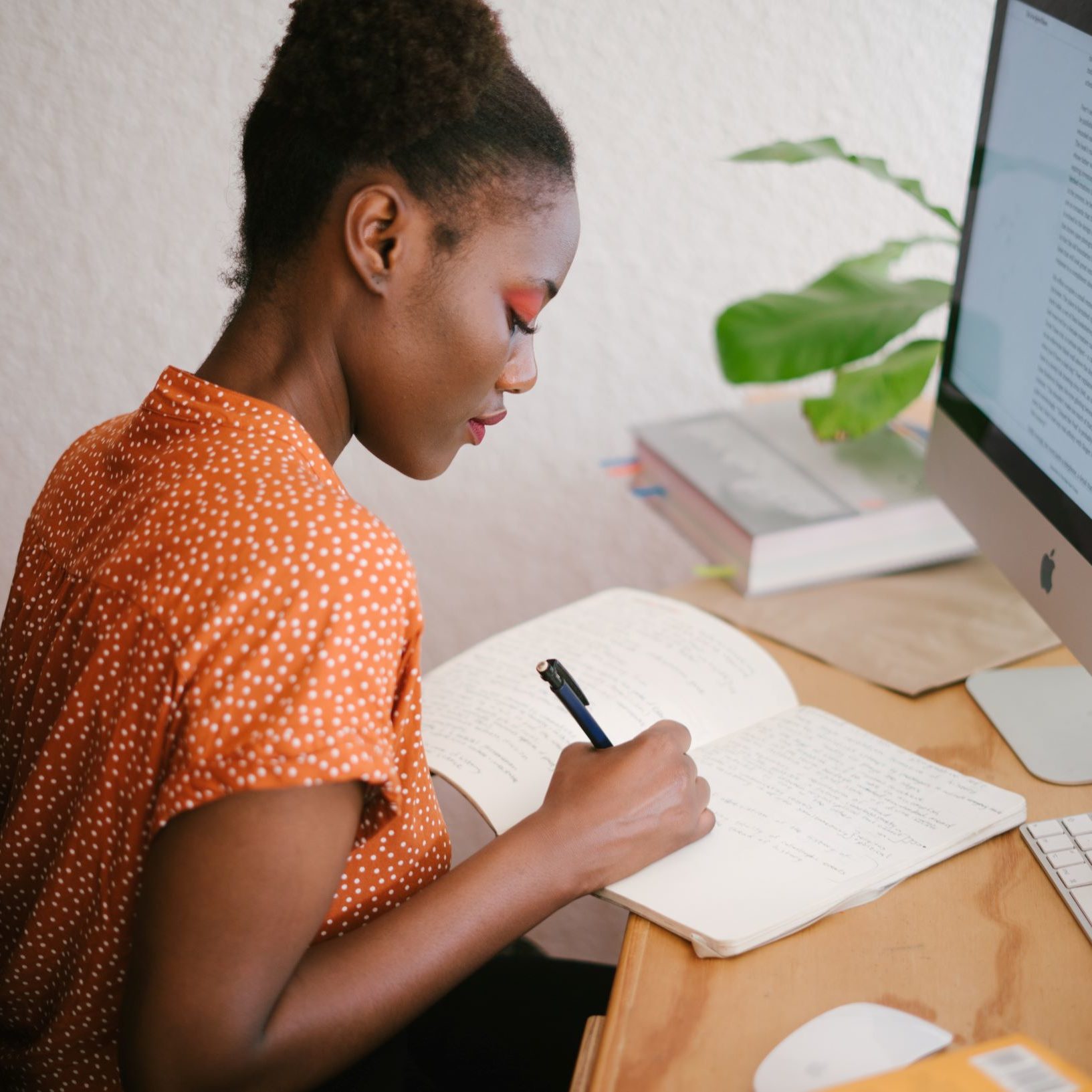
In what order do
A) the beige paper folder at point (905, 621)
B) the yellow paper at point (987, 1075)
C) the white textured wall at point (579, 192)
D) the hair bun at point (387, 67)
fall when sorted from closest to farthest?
the yellow paper at point (987, 1075), the hair bun at point (387, 67), the beige paper folder at point (905, 621), the white textured wall at point (579, 192)

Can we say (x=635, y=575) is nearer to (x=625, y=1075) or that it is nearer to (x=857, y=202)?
(x=857, y=202)

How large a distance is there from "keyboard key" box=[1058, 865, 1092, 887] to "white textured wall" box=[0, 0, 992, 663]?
91 cm

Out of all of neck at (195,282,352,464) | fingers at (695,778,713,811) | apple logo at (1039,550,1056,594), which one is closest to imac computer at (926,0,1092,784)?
apple logo at (1039,550,1056,594)

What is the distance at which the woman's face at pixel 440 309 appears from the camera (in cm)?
63

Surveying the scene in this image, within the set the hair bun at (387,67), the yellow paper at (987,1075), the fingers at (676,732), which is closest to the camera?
the yellow paper at (987,1075)

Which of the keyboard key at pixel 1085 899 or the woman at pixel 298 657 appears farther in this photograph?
the keyboard key at pixel 1085 899

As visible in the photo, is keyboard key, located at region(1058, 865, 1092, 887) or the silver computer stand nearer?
keyboard key, located at region(1058, 865, 1092, 887)

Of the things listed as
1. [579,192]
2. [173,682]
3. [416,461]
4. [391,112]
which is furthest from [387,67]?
[579,192]

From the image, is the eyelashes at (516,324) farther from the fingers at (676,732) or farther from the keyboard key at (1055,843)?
the keyboard key at (1055,843)

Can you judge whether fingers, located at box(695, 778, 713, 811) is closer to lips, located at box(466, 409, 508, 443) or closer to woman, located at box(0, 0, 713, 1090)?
woman, located at box(0, 0, 713, 1090)

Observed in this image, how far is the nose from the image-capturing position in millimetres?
727

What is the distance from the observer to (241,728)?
50 centimetres

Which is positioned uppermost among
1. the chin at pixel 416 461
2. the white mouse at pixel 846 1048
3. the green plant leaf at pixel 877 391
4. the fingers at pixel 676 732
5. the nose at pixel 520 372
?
the nose at pixel 520 372

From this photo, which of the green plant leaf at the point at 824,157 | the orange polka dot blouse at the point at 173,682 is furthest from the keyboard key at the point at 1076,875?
the green plant leaf at the point at 824,157
